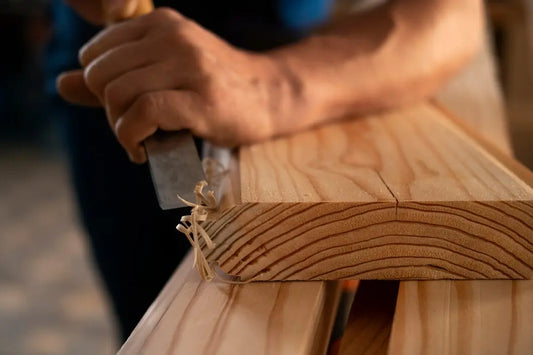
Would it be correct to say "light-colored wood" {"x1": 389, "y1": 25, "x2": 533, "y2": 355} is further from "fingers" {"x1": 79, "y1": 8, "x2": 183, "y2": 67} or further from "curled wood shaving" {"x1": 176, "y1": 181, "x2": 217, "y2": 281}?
"fingers" {"x1": 79, "y1": 8, "x2": 183, "y2": 67}

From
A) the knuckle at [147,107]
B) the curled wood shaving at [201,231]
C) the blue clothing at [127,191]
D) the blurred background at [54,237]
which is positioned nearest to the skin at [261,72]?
the knuckle at [147,107]

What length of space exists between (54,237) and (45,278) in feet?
0.92

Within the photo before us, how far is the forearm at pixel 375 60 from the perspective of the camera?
0.62 meters

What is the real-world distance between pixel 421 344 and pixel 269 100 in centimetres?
28

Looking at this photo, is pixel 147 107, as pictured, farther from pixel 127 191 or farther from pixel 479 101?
pixel 479 101

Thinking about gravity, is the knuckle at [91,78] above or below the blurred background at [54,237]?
above

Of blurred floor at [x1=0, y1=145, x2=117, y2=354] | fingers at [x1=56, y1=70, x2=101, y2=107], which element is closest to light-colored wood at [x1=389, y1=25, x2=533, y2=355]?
fingers at [x1=56, y1=70, x2=101, y2=107]

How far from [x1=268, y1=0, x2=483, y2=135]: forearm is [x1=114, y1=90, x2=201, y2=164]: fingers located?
0.10 m

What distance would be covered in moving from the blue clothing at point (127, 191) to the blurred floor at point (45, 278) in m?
0.71

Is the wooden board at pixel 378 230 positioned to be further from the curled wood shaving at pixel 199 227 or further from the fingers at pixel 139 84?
the fingers at pixel 139 84

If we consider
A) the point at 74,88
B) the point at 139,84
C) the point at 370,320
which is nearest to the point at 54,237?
the point at 74,88

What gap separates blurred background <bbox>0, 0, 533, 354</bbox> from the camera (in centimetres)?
171

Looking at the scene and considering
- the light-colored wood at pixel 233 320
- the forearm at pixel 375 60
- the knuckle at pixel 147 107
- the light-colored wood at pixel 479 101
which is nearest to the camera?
the light-colored wood at pixel 233 320

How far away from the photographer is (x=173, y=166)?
0.49 m
